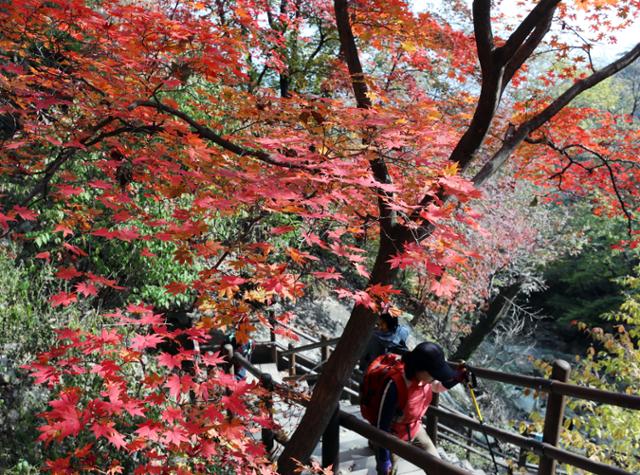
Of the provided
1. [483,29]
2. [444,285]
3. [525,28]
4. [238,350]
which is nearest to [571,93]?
[525,28]

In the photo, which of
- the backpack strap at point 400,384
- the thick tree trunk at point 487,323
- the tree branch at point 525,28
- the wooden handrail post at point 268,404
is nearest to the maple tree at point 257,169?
the tree branch at point 525,28

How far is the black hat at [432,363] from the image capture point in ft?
10.2

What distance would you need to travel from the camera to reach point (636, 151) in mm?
5797

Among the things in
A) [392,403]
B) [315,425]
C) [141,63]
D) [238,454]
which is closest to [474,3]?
[141,63]

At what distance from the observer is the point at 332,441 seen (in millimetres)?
3662

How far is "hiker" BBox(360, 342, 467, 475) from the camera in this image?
3149 millimetres

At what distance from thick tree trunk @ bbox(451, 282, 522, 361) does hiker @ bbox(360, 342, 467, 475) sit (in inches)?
550

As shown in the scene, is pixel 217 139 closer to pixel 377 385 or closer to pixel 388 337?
pixel 377 385

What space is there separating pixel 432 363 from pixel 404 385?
0.29 m

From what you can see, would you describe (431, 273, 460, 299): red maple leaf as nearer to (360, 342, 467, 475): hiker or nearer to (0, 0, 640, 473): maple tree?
(0, 0, 640, 473): maple tree

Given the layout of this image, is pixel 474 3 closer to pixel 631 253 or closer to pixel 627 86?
pixel 631 253

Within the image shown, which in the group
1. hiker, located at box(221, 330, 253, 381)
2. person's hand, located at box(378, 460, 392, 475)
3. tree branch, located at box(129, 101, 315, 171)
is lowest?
hiker, located at box(221, 330, 253, 381)

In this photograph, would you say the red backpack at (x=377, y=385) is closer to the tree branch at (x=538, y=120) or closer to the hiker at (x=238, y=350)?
the tree branch at (x=538, y=120)

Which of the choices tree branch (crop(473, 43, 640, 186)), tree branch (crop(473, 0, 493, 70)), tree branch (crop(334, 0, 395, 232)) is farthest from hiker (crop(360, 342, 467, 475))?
tree branch (crop(473, 0, 493, 70))
